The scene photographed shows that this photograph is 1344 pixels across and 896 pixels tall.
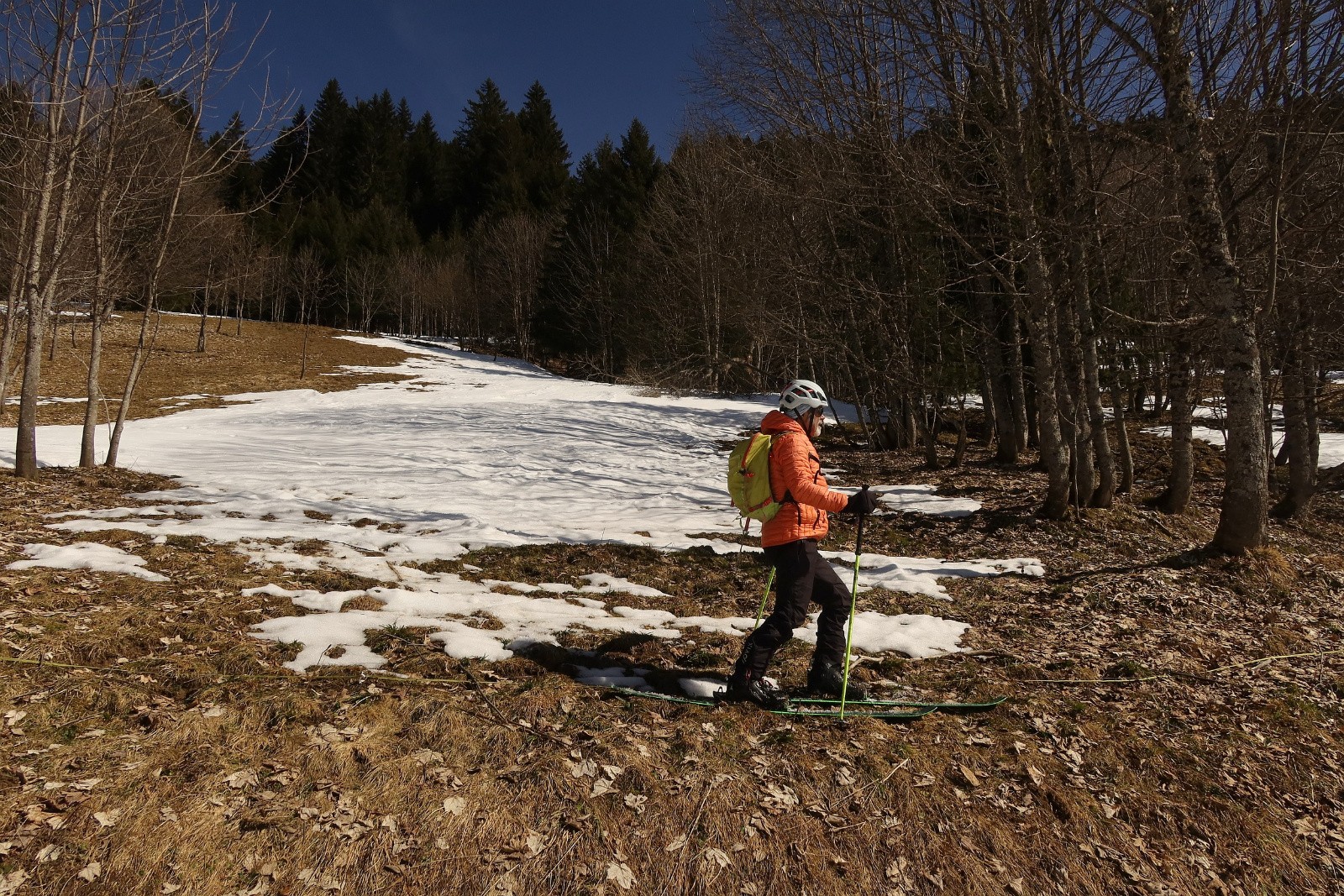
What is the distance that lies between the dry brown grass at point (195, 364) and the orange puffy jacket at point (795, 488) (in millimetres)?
21600

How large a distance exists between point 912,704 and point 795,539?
1535 millimetres

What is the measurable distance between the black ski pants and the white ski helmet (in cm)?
88

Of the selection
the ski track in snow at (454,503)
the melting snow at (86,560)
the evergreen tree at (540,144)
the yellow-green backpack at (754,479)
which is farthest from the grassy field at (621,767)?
the evergreen tree at (540,144)

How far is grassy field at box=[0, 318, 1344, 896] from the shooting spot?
10.1ft

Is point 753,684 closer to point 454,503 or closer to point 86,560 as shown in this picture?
point 86,560

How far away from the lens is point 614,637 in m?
5.71

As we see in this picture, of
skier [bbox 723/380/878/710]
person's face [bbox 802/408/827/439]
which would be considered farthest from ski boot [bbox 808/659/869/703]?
person's face [bbox 802/408/827/439]

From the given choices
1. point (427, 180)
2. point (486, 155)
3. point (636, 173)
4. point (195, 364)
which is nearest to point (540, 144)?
point (486, 155)

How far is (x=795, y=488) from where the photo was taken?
433cm

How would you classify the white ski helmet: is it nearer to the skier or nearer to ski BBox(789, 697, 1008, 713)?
the skier

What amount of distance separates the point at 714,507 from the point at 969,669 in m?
6.29

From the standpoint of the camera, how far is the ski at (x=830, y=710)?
455 centimetres

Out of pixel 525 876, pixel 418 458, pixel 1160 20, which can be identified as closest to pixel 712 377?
pixel 418 458

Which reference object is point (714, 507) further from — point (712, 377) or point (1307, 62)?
point (712, 377)
